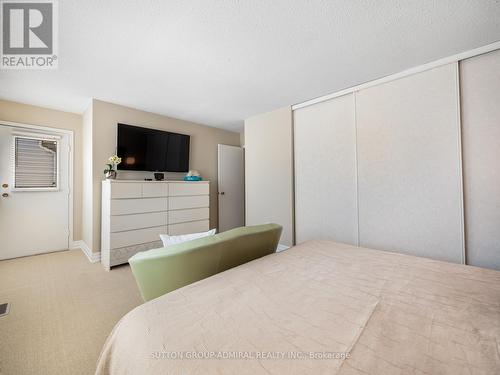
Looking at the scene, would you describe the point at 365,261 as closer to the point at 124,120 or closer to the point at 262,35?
the point at 262,35

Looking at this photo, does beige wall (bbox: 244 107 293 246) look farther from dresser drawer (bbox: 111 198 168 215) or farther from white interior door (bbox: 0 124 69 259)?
white interior door (bbox: 0 124 69 259)

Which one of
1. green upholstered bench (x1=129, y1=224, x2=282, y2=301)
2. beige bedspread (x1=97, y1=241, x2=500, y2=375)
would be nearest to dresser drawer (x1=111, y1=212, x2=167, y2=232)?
green upholstered bench (x1=129, y1=224, x2=282, y2=301)

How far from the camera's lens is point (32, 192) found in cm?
326

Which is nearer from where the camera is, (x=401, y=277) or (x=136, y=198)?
(x=401, y=277)

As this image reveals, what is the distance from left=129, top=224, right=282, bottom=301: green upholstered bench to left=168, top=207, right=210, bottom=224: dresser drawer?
2164mm

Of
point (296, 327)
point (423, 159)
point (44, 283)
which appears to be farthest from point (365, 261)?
point (44, 283)

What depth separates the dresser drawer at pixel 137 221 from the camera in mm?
2803

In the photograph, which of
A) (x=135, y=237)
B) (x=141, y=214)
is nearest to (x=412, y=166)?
(x=141, y=214)

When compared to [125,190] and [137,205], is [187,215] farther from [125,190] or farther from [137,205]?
[125,190]

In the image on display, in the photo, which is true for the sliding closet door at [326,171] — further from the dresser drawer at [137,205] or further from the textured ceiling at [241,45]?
the dresser drawer at [137,205]

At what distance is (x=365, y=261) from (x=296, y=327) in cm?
95

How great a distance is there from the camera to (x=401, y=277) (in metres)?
1.20

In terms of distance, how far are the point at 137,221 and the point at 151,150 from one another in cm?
127

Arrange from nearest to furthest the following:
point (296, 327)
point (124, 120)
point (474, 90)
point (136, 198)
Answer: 1. point (296, 327)
2. point (474, 90)
3. point (136, 198)
4. point (124, 120)
